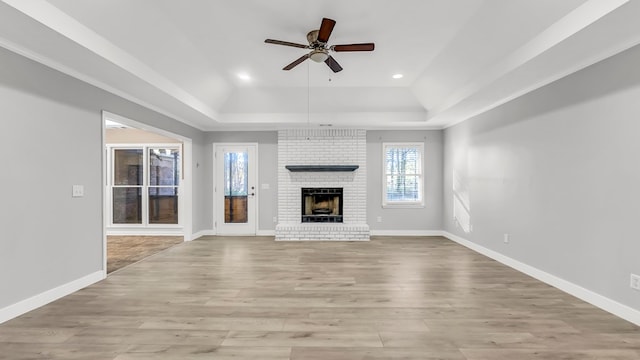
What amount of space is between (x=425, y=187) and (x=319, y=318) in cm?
485

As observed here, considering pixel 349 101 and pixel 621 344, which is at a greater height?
pixel 349 101

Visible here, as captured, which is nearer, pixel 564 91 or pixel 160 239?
pixel 564 91

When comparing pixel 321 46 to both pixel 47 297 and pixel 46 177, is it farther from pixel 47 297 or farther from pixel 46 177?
pixel 47 297

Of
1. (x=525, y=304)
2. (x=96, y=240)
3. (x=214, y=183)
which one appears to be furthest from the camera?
(x=214, y=183)

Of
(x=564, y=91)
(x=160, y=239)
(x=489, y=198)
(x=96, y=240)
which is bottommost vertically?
(x=160, y=239)

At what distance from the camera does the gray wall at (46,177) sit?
8.45 ft

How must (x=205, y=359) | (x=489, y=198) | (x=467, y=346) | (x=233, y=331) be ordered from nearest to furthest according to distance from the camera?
(x=205, y=359) < (x=467, y=346) < (x=233, y=331) < (x=489, y=198)

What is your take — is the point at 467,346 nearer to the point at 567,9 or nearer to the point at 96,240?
the point at 567,9

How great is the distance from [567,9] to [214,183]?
6.49 meters

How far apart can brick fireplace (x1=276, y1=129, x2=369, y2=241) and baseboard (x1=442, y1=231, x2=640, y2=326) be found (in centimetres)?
279

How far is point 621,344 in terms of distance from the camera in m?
2.16

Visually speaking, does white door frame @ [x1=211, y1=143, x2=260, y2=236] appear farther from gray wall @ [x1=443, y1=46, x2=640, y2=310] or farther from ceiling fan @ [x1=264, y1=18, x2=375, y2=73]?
gray wall @ [x1=443, y1=46, x2=640, y2=310]

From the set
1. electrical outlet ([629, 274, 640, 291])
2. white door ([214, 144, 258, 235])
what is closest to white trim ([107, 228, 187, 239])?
white door ([214, 144, 258, 235])

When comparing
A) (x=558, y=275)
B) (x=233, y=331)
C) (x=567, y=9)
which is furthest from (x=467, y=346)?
(x=567, y=9)
